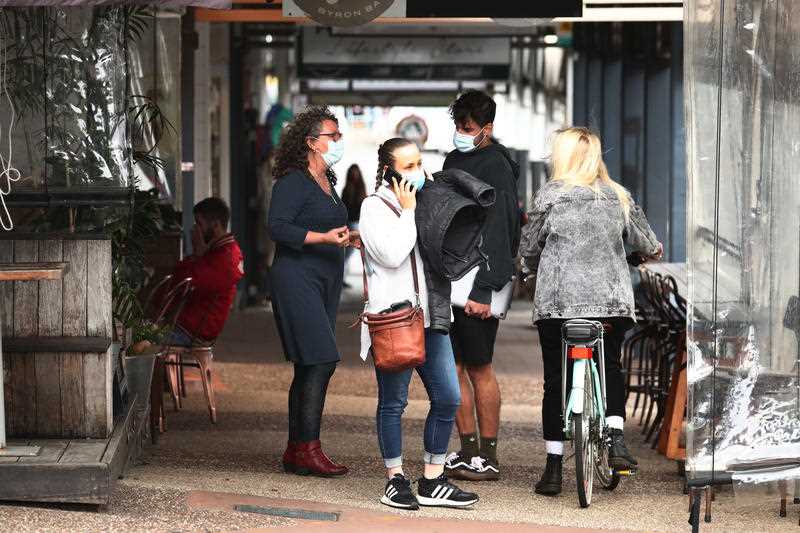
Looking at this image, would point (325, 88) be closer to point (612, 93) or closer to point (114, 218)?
point (612, 93)

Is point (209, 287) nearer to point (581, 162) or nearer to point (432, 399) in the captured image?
point (432, 399)

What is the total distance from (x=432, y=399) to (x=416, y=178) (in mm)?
995

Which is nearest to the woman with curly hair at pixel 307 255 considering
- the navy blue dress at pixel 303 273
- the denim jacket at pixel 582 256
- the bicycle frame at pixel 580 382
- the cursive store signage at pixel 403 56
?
the navy blue dress at pixel 303 273

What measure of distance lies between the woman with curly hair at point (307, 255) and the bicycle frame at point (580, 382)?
1.21 meters

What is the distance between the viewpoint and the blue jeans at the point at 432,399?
261 inches

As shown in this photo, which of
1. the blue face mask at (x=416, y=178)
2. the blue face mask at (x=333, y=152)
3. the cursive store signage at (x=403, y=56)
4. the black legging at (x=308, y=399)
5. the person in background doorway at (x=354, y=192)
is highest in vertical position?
the cursive store signage at (x=403, y=56)

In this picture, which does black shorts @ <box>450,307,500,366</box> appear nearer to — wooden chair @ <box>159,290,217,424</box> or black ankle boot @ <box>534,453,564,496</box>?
black ankle boot @ <box>534,453,564,496</box>

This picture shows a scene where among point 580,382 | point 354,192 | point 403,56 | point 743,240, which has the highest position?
point 403,56

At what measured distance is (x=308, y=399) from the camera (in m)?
7.43

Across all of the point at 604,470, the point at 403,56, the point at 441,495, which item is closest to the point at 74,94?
the point at 441,495

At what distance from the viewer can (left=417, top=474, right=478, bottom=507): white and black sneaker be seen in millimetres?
6754

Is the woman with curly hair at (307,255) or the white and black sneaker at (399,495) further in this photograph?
the woman with curly hair at (307,255)

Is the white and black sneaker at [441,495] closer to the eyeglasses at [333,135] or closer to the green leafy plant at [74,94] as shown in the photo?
the eyeglasses at [333,135]

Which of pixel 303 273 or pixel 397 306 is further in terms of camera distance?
pixel 303 273
